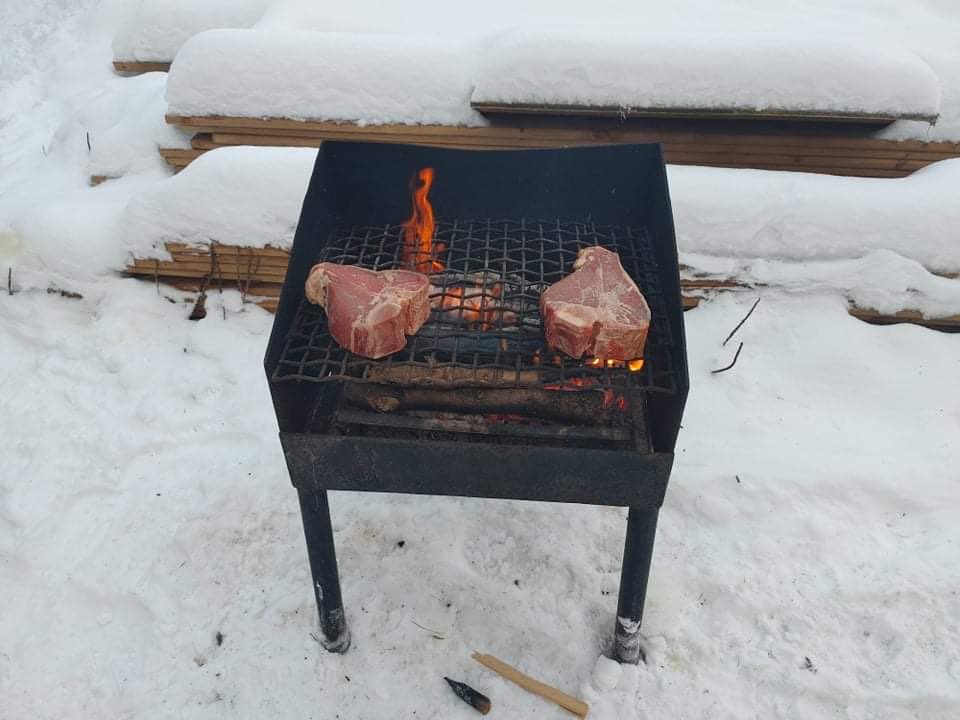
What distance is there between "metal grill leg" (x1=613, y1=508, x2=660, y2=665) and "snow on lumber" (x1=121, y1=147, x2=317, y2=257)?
9.85ft

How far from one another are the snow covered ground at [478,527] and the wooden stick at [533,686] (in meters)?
0.04

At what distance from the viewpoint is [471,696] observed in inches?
107

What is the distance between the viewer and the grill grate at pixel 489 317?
7.11 ft

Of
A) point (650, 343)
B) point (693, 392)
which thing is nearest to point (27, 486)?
point (650, 343)

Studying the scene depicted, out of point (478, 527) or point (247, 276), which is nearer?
point (478, 527)

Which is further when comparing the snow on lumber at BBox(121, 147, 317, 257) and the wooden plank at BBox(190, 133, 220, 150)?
the wooden plank at BBox(190, 133, 220, 150)

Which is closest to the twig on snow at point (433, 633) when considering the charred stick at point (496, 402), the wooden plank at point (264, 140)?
the charred stick at point (496, 402)

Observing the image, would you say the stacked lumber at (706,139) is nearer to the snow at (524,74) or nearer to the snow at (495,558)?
the snow at (524,74)

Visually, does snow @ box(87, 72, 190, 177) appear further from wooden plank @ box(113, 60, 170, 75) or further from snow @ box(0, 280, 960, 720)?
wooden plank @ box(113, 60, 170, 75)

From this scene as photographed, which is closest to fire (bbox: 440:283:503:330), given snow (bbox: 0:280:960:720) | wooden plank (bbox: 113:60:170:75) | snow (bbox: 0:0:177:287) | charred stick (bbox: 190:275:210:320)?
snow (bbox: 0:280:960:720)

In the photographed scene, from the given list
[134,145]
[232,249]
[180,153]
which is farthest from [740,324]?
[134,145]

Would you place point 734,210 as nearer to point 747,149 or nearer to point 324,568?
point 747,149

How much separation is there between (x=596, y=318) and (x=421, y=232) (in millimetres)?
1119

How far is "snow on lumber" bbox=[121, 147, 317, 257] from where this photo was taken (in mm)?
4344
